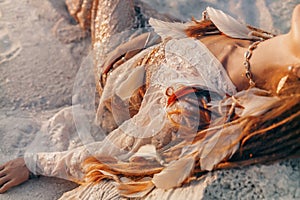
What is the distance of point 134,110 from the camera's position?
2176 millimetres

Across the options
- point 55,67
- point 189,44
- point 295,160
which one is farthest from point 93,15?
point 295,160

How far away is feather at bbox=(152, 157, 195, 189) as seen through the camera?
1.66 m

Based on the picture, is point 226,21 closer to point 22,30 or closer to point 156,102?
point 156,102

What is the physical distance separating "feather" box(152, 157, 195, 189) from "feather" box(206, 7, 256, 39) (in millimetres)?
546

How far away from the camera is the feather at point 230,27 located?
6.40 ft

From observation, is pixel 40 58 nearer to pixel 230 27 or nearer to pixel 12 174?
pixel 12 174

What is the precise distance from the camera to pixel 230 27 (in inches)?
78.0

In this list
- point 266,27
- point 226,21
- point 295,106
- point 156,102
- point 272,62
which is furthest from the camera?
point 266,27

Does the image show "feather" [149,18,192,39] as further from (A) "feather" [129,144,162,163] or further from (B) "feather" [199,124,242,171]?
(B) "feather" [199,124,242,171]

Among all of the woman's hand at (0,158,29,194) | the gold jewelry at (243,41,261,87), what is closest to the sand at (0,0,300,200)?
the woman's hand at (0,158,29,194)

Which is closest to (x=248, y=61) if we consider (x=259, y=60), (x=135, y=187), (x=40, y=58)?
(x=259, y=60)

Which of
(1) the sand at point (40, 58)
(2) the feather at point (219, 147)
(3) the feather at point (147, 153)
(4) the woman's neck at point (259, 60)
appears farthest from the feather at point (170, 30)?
(1) the sand at point (40, 58)

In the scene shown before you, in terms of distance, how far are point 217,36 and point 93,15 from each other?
947 mm

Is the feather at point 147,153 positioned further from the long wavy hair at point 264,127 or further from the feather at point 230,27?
the feather at point 230,27
